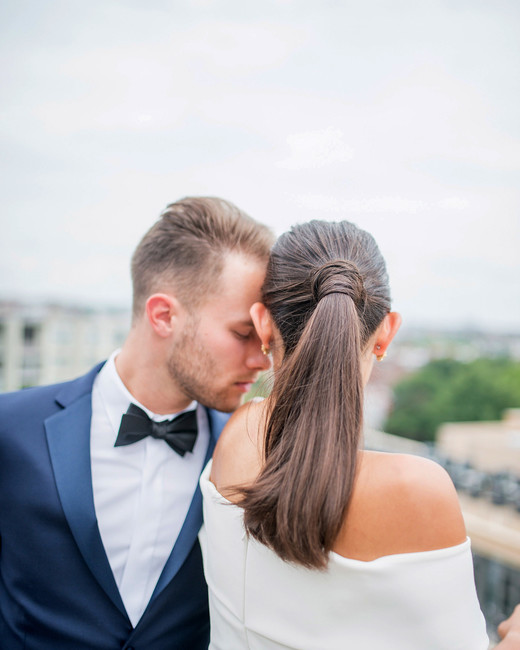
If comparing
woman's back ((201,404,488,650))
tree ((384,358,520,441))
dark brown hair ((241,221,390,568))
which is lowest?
tree ((384,358,520,441))

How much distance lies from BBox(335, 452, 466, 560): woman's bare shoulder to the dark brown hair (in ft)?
0.12

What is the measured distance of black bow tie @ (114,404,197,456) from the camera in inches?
55.8

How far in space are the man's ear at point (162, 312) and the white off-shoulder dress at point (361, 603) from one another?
2.28ft

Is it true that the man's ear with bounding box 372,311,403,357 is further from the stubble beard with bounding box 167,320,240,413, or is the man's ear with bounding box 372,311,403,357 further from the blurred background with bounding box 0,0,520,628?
the blurred background with bounding box 0,0,520,628

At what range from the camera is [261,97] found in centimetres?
488

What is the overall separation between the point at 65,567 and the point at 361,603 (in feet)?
2.72

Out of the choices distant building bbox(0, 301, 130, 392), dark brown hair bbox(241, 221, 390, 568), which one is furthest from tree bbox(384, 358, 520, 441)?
dark brown hair bbox(241, 221, 390, 568)

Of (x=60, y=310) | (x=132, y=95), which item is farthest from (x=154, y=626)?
(x=60, y=310)

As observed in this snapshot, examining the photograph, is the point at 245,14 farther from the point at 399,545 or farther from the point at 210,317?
the point at 399,545

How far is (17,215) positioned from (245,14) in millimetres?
2934

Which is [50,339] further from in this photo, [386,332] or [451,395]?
[451,395]

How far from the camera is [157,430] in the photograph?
4.74 feet

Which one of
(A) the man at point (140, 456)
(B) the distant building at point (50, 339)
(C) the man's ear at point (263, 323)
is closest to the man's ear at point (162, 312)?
(A) the man at point (140, 456)

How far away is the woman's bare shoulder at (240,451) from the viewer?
40.1 inches
